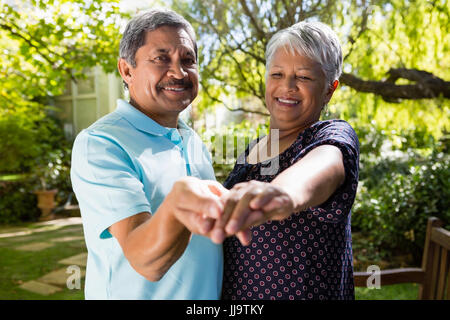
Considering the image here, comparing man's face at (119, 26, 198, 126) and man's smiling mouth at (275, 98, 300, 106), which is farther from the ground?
man's face at (119, 26, 198, 126)

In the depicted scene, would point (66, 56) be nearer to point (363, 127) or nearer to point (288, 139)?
point (288, 139)

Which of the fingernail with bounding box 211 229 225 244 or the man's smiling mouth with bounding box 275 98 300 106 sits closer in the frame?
the fingernail with bounding box 211 229 225 244

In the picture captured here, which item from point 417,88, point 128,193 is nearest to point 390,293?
point 417,88

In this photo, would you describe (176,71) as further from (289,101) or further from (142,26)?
(289,101)

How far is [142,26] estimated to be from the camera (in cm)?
132

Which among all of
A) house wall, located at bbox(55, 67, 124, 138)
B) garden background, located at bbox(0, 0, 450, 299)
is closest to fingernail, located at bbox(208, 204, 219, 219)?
garden background, located at bbox(0, 0, 450, 299)

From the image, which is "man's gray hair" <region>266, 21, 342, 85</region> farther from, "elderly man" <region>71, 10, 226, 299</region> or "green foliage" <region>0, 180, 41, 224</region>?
"green foliage" <region>0, 180, 41, 224</region>

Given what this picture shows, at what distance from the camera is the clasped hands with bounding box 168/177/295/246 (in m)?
0.66

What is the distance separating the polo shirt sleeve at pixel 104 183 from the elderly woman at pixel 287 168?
1.23 feet

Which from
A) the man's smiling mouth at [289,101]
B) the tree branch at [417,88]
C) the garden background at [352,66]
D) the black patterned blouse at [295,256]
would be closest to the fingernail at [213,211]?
the black patterned blouse at [295,256]

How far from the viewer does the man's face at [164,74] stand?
134cm

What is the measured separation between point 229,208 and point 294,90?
0.82 meters

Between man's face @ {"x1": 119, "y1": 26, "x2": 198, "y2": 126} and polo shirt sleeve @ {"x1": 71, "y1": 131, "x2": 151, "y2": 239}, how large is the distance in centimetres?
30
